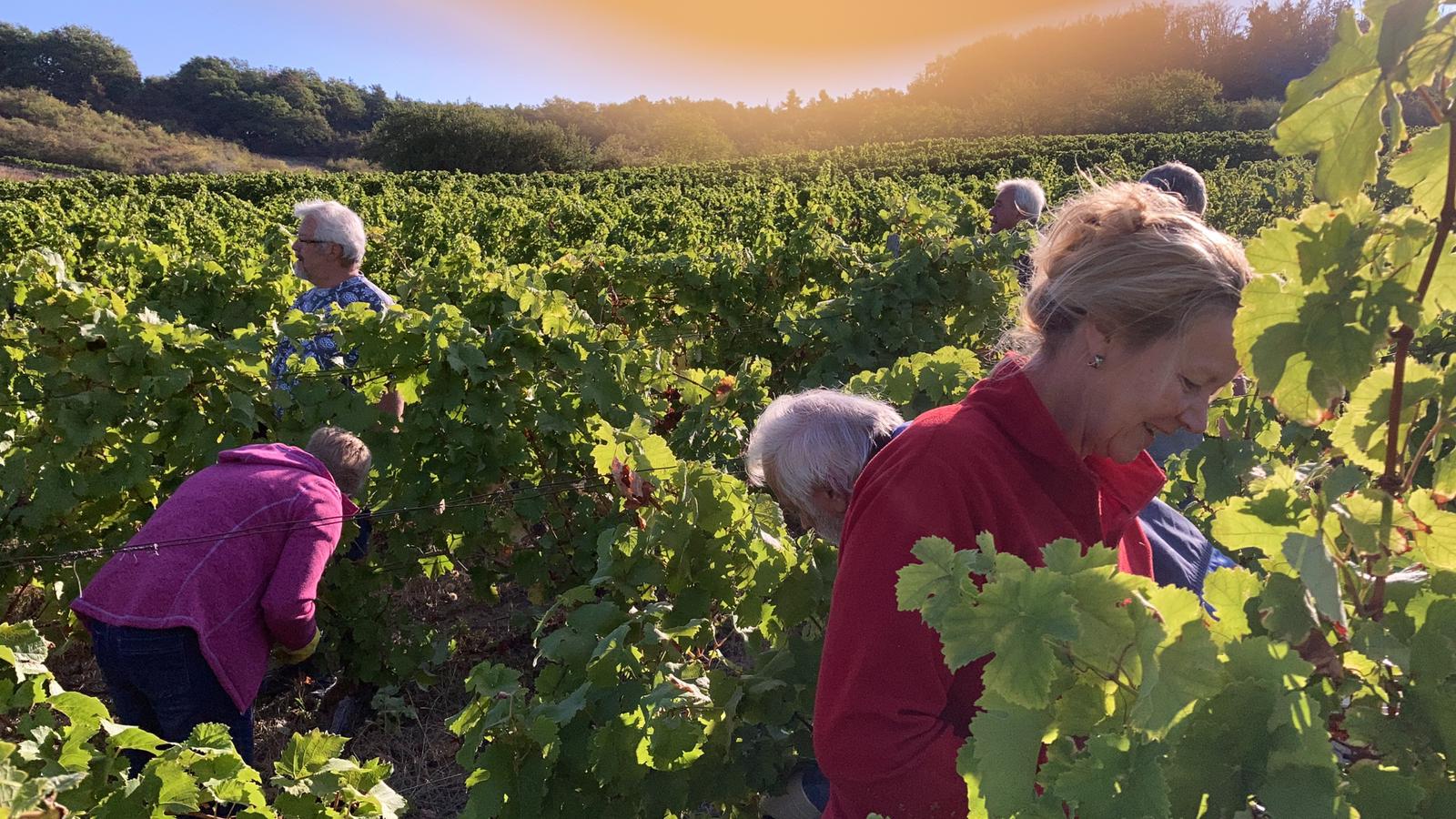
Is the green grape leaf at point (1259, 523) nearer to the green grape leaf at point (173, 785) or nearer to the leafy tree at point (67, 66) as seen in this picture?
the green grape leaf at point (173, 785)

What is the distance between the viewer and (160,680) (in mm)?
2605

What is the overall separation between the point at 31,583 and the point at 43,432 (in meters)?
0.77

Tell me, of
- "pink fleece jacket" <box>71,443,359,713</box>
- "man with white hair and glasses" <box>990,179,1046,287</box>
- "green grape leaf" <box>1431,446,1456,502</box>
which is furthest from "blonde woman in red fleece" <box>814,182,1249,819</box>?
"man with white hair and glasses" <box>990,179,1046,287</box>

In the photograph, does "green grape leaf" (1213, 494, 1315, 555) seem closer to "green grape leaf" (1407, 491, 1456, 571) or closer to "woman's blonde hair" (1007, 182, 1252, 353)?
"green grape leaf" (1407, 491, 1456, 571)

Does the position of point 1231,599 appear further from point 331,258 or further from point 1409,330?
point 331,258

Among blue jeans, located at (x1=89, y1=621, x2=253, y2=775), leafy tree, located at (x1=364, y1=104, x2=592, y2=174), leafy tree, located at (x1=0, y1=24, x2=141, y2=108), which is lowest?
blue jeans, located at (x1=89, y1=621, x2=253, y2=775)

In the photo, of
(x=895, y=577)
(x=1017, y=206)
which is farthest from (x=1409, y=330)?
(x=1017, y=206)

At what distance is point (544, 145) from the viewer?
5109cm

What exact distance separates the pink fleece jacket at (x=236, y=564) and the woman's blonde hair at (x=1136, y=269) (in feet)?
7.03

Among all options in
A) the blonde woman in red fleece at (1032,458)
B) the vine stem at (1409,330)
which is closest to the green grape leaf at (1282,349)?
the vine stem at (1409,330)

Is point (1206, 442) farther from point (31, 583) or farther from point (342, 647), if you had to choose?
point (31, 583)

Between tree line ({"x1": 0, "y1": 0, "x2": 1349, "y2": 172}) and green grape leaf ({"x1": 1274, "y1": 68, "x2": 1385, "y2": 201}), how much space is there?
5202 centimetres

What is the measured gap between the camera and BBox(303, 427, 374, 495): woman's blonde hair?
309 cm

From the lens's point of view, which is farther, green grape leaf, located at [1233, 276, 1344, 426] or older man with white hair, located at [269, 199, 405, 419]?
older man with white hair, located at [269, 199, 405, 419]
